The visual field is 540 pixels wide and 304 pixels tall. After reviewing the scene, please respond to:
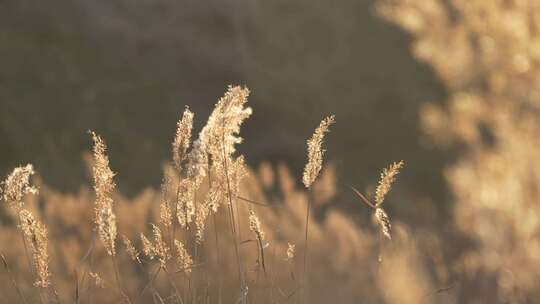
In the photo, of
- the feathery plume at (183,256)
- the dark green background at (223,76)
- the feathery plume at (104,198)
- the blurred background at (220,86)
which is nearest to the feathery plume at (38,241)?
the feathery plume at (104,198)

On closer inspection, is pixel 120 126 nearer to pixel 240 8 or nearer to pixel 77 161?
pixel 77 161

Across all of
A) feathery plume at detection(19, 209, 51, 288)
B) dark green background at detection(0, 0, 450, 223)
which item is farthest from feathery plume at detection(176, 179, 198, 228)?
dark green background at detection(0, 0, 450, 223)

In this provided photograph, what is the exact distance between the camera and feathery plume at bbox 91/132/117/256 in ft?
5.35

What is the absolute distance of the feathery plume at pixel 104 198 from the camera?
1.63m

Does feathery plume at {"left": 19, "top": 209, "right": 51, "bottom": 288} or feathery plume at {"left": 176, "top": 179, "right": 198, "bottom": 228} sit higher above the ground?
feathery plume at {"left": 176, "top": 179, "right": 198, "bottom": 228}

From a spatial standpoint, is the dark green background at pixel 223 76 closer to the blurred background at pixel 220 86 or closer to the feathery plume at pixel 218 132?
the blurred background at pixel 220 86

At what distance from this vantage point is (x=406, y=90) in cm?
855

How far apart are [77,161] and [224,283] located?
15.3 ft

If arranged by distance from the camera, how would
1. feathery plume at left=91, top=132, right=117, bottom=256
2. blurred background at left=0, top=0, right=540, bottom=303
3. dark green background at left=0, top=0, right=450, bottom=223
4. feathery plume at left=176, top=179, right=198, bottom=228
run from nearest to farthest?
feathery plume at left=91, top=132, right=117, bottom=256
feathery plume at left=176, top=179, right=198, bottom=228
blurred background at left=0, top=0, right=540, bottom=303
dark green background at left=0, top=0, right=450, bottom=223

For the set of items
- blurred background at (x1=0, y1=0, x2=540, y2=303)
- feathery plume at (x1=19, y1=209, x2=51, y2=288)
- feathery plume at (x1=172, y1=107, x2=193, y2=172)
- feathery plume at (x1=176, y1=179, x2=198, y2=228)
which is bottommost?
feathery plume at (x1=19, y1=209, x2=51, y2=288)

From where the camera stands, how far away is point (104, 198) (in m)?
1.69

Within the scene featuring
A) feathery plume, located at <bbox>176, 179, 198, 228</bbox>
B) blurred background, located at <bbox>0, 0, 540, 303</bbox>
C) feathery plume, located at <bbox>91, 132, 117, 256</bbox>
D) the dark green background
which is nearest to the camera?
feathery plume, located at <bbox>91, 132, 117, 256</bbox>

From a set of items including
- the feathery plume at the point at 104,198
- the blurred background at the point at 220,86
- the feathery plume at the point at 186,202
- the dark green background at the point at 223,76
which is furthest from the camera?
the dark green background at the point at 223,76

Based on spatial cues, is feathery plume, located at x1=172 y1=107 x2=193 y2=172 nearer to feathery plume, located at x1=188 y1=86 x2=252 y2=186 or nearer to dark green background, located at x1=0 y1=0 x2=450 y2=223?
feathery plume, located at x1=188 y1=86 x2=252 y2=186
